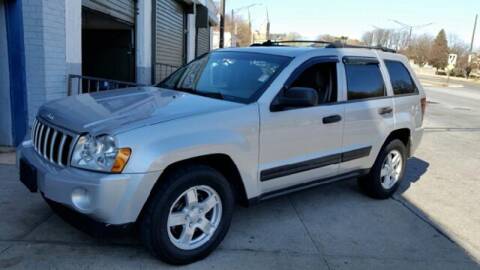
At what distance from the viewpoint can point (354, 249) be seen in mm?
4117

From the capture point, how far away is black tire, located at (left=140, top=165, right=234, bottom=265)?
10.9 feet

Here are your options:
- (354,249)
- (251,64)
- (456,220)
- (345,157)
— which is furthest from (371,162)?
(251,64)

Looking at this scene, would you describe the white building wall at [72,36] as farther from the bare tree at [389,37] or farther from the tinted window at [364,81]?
the bare tree at [389,37]

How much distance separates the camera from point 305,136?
4.32m

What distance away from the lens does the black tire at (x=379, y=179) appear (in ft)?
17.8

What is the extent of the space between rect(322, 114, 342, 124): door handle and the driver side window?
0.17 metres

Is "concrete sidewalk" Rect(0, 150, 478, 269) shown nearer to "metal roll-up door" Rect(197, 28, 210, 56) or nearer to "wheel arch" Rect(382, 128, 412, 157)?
"wheel arch" Rect(382, 128, 412, 157)

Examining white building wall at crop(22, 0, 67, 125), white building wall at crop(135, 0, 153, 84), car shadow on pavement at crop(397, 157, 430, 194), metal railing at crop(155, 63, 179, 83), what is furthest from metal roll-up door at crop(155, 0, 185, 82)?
car shadow on pavement at crop(397, 157, 430, 194)

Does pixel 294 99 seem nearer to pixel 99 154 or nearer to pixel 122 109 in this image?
pixel 122 109

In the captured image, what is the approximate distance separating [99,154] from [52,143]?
58 cm

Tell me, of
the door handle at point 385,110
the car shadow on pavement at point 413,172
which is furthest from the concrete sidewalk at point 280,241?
the door handle at point 385,110

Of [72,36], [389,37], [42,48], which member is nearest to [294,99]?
[42,48]

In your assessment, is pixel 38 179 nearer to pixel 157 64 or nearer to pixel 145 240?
pixel 145 240

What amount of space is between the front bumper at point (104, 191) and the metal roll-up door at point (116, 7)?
543 cm
